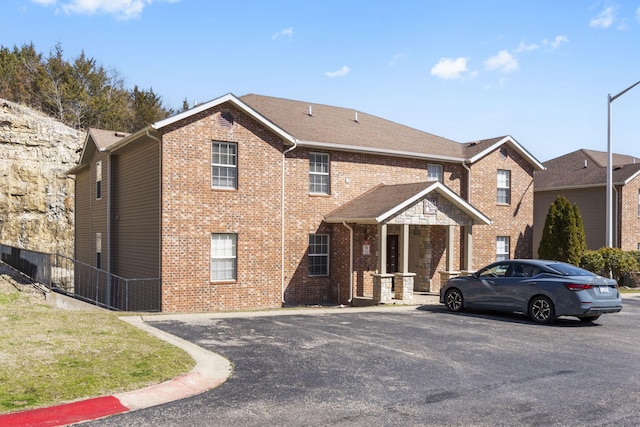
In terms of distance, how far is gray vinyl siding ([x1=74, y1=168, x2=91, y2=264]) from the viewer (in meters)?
28.5

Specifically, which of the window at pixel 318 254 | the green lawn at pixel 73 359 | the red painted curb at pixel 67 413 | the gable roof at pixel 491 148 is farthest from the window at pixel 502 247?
the red painted curb at pixel 67 413

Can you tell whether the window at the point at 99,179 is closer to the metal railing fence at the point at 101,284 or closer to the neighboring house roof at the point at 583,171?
the metal railing fence at the point at 101,284

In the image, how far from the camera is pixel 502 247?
28.0 meters

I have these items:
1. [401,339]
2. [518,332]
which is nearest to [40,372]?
[401,339]

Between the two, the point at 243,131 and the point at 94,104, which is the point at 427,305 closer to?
the point at 243,131

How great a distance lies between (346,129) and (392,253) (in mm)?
5603

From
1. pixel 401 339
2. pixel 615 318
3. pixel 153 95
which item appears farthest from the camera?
pixel 153 95

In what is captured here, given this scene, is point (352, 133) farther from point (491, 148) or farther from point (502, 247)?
point (502, 247)

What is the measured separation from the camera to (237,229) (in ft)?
67.0

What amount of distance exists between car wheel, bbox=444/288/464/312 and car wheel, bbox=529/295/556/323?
2.34 meters

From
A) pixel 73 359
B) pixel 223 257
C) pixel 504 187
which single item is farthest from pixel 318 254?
pixel 73 359

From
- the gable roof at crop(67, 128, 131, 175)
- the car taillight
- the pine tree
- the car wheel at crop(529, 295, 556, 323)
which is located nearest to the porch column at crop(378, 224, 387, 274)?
the car wheel at crop(529, 295, 556, 323)

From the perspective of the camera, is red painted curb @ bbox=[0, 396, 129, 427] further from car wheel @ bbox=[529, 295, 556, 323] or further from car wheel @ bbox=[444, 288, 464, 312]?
car wheel @ bbox=[444, 288, 464, 312]

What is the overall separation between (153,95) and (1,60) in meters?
13.4
